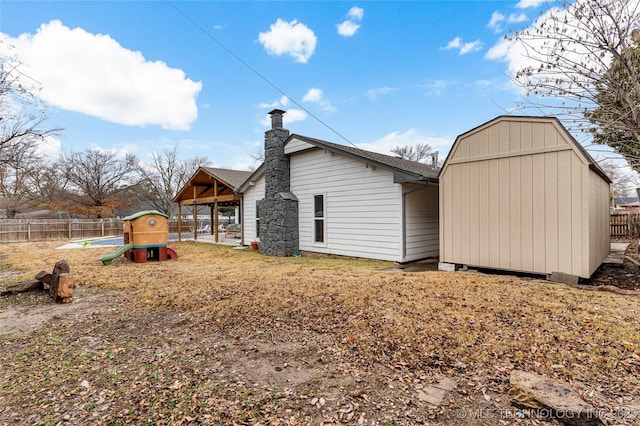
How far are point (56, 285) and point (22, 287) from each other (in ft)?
3.71

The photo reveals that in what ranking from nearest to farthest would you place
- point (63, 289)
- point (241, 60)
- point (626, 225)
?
1. point (63, 289)
2. point (241, 60)
3. point (626, 225)

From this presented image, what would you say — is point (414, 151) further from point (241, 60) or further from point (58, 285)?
point (58, 285)

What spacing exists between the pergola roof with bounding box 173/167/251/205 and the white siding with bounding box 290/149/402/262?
4.39m

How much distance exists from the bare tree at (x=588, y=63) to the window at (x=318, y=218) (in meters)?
6.63

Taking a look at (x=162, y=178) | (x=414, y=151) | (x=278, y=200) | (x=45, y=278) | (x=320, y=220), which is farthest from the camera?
(x=414, y=151)

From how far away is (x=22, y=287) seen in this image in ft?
18.6

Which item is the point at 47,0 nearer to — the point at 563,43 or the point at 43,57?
the point at 43,57

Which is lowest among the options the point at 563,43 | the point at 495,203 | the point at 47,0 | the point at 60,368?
the point at 60,368

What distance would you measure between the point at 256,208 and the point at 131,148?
2621 cm

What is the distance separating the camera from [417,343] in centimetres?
308

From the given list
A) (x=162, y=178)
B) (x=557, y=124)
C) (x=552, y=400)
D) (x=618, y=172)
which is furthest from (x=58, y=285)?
(x=162, y=178)

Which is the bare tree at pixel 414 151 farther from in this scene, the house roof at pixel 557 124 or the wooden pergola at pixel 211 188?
the house roof at pixel 557 124

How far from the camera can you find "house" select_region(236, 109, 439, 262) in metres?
8.24

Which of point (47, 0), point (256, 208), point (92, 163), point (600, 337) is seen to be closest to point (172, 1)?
point (47, 0)
